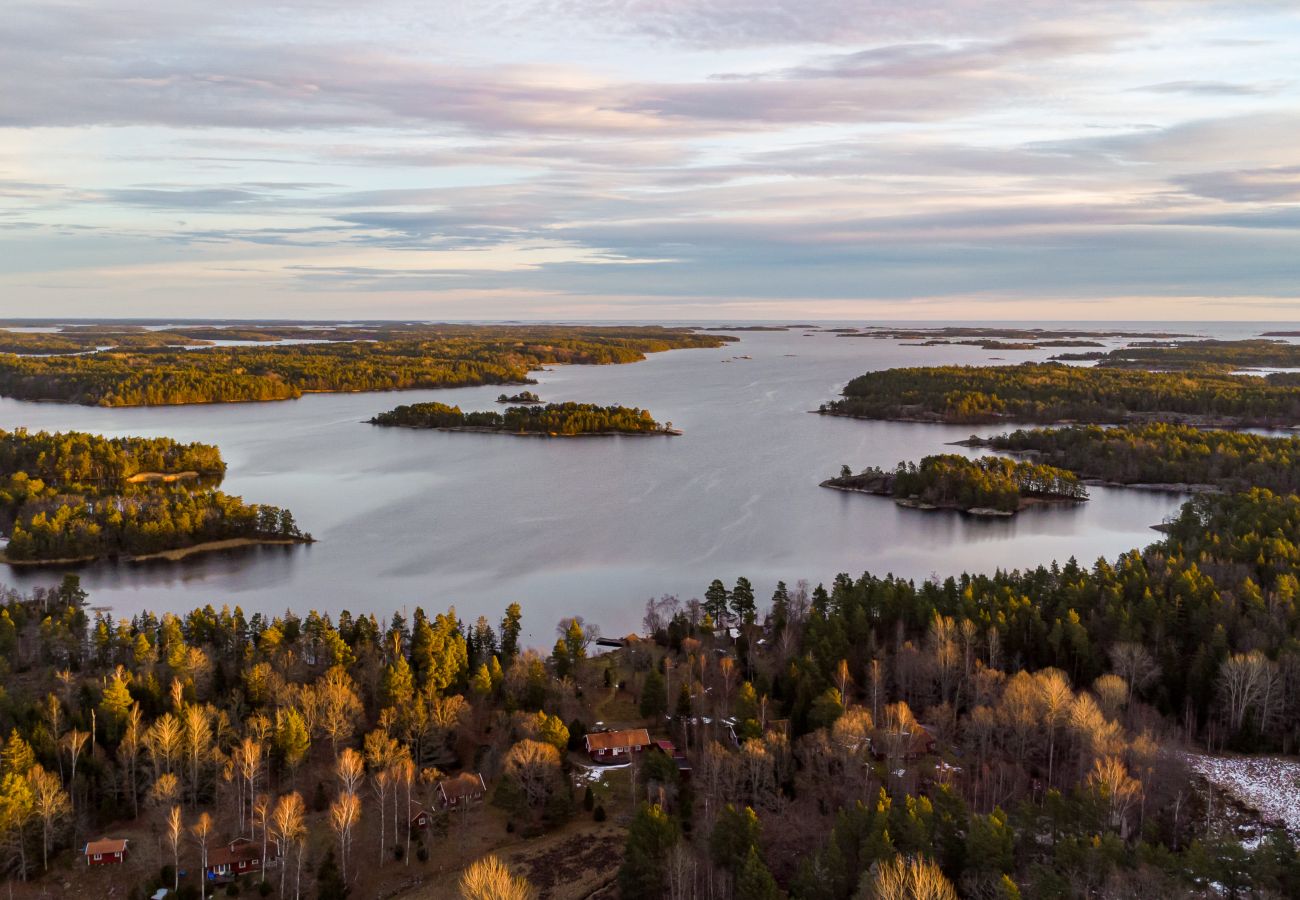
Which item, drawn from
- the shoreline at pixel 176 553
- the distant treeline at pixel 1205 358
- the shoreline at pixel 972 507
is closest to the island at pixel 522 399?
the shoreline at pixel 972 507

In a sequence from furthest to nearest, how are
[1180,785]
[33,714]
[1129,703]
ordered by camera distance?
[1129,703], [33,714], [1180,785]

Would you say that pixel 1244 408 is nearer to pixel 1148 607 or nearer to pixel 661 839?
pixel 1148 607

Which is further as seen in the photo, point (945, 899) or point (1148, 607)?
point (1148, 607)

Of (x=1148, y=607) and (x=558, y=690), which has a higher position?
(x=1148, y=607)

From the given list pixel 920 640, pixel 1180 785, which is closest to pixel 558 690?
pixel 920 640

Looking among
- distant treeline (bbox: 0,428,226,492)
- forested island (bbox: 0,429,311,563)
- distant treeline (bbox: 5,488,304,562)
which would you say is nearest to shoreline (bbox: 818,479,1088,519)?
forested island (bbox: 0,429,311,563)
